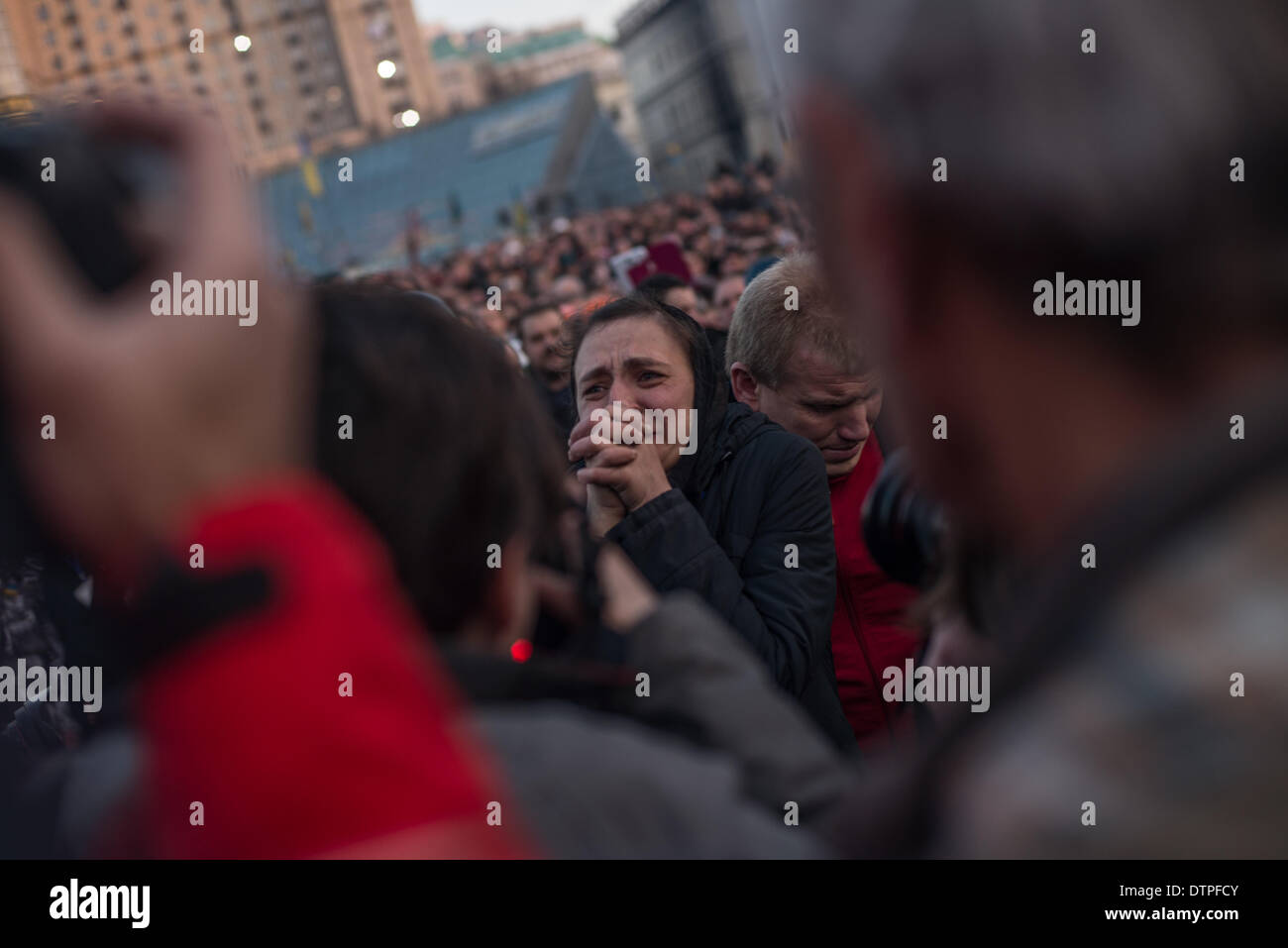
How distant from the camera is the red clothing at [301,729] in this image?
2.29 ft

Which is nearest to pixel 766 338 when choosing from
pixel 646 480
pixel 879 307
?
pixel 646 480

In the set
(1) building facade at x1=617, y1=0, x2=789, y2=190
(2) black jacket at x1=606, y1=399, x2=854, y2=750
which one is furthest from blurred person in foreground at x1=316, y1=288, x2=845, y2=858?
(1) building facade at x1=617, y1=0, x2=789, y2=190

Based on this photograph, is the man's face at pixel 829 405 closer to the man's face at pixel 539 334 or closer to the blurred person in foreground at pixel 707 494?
the blurred person in foreground at pixel 707 494

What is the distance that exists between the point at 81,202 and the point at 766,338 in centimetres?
268

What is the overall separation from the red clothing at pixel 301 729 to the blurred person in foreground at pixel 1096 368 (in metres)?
0.28

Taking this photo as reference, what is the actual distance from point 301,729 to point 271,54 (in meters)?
108

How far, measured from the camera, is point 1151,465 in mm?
646

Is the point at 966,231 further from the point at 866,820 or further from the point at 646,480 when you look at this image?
the point at 646,480
